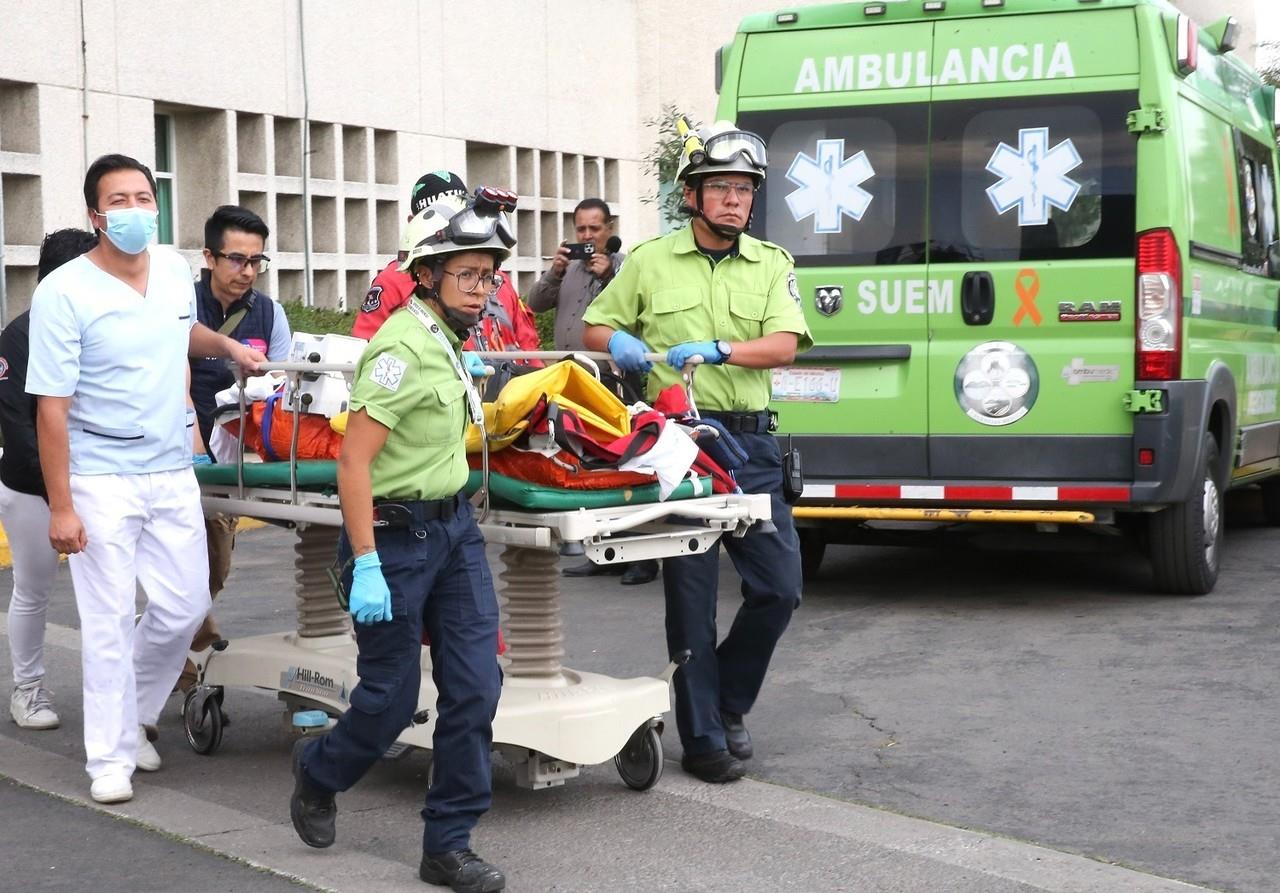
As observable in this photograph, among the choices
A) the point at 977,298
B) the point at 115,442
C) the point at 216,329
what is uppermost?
the point at 977,298

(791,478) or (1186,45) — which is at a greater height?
(1186,45)

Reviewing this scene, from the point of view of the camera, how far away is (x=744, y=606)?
5.80 meters

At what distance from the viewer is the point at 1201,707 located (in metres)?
6.58

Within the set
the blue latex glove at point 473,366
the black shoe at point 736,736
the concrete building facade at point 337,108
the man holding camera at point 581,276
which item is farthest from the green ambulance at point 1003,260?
the concrete building facade at point 337,108

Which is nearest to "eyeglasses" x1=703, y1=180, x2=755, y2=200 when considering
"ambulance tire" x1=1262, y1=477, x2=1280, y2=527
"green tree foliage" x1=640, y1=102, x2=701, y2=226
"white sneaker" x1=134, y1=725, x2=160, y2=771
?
"white sneaker" x1=134, y1=725, x2=160, y2=771

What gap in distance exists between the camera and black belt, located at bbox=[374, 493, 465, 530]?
15.0 ft

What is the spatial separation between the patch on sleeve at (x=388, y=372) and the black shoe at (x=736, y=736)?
6.22 ft

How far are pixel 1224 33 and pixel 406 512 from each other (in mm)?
6510

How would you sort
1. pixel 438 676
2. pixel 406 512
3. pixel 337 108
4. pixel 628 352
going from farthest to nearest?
pixel 337 108, pixel 628 352, pixel 438 676, pixel 406 512

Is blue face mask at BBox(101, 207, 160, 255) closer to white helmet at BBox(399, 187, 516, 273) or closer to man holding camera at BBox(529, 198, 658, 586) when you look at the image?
white helmet at BBox(399, 187, 516, 273)

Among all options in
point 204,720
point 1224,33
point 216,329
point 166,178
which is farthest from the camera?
point 166,178

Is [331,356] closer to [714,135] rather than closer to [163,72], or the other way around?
[714,135]

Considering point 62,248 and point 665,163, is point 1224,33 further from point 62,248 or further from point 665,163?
point 665,163

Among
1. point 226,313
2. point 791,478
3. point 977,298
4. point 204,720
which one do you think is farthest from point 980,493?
point 204,720
